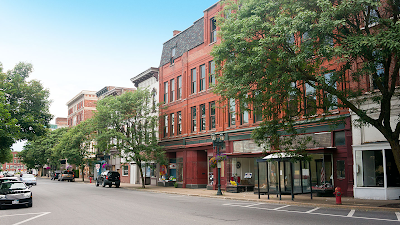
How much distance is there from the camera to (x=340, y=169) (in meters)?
21.1

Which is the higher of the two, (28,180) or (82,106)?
(82,106)

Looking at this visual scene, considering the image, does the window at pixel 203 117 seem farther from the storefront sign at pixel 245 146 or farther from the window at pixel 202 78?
the storefront sign at pixel 245 146

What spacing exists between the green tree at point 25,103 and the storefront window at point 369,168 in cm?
2076

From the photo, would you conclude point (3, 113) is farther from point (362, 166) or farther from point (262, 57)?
point (362, 166)

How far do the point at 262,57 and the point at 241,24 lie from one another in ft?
7.82

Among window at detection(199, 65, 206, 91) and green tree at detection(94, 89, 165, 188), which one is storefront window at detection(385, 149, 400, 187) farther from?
green tree at detection(94, 89, 165, 188)

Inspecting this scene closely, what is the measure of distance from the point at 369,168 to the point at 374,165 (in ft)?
1.06

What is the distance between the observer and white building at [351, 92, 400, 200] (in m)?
18.6

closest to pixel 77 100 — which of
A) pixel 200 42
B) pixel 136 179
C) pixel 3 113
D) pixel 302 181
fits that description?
pixel 136 179

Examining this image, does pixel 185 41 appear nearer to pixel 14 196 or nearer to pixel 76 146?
pixel 14 196

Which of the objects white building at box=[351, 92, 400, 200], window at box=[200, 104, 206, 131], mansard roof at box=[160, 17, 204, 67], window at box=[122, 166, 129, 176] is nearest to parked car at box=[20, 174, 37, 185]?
window at box=[122, 166, 129, 176]

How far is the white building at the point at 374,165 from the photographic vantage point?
1861 centimetres

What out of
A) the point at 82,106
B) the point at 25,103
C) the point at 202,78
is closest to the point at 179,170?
the point at 202,78

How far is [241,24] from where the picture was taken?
16031 mm
